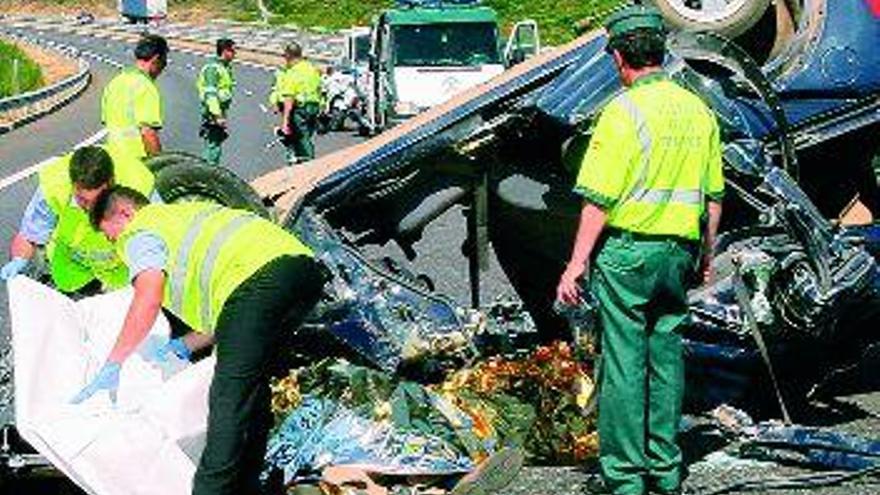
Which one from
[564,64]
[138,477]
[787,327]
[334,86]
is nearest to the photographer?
[138,477]

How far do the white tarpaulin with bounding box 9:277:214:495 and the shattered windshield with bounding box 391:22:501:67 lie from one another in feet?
57.9

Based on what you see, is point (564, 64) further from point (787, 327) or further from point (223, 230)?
point (223, 230)

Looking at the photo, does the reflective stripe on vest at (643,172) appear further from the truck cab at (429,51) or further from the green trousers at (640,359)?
the truck cab at (429,51)

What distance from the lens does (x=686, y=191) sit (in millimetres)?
5504

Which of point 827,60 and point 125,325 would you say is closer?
point 125,325

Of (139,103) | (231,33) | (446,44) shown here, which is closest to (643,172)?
(139,103)

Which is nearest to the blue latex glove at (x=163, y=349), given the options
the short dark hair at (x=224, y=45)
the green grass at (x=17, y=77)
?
the short dark hair at (x=224, y=45)

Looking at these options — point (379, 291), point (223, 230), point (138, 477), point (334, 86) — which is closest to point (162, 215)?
point (223, 230)

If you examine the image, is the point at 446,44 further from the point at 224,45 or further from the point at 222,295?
the point at 222,295

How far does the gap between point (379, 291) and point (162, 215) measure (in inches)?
57.4

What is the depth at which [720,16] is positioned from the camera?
6.84m

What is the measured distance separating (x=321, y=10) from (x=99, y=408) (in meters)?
79.7

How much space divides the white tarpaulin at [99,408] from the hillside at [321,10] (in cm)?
3982

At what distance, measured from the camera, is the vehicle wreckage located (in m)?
6.27
